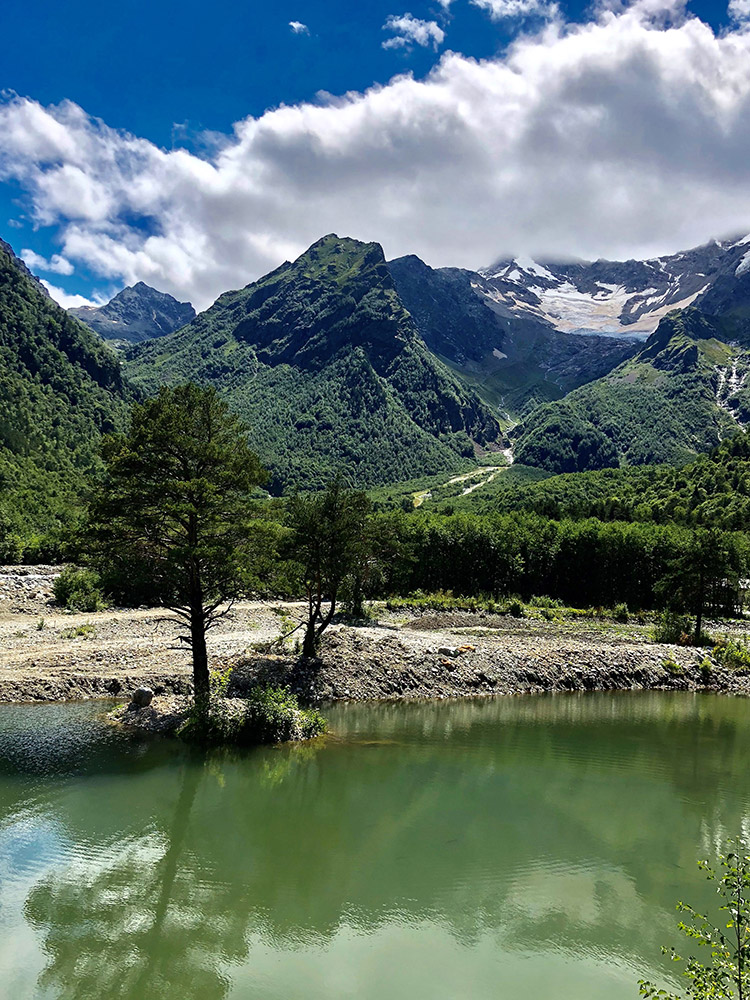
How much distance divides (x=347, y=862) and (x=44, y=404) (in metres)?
147

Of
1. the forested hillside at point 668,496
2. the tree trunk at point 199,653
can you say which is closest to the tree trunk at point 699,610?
the tree trunk at point 199,653

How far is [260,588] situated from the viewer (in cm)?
2266

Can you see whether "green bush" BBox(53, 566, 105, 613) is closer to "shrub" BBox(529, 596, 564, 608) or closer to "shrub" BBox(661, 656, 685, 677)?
"shrub" BBox(661, 656, 685, 677)

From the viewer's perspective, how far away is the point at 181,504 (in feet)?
A: 69.8

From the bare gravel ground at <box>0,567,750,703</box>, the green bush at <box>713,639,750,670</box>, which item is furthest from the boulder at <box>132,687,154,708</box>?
the green bush at <box>713,639,750,670</box>

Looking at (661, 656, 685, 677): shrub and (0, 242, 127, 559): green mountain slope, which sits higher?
(0, 242, 127, 559): green mountain slope

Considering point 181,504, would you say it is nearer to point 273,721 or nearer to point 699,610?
point 273,721

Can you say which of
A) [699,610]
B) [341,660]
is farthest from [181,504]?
[699,610]

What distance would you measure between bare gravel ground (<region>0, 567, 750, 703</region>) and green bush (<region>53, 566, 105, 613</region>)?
116cm

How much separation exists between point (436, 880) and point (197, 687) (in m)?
12.2

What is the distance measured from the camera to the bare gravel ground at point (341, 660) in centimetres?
2619

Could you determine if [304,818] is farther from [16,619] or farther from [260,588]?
[16,619]

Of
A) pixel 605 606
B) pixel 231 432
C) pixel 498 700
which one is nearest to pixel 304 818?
pixel 231 432

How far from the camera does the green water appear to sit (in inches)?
392
